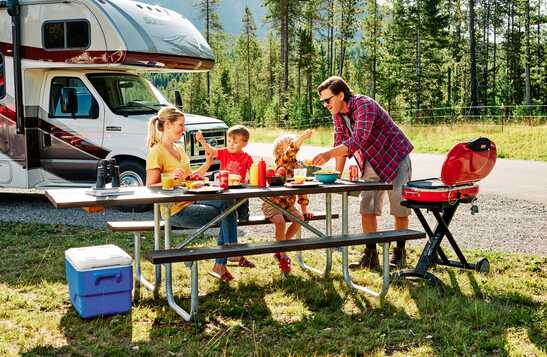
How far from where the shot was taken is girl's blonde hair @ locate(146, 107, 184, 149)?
20.0 feet

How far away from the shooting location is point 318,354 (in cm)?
453

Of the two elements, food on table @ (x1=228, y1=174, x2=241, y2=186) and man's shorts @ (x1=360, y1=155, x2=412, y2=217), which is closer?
food on table @ (x1=228, y1=174, x2=241, y2=186)

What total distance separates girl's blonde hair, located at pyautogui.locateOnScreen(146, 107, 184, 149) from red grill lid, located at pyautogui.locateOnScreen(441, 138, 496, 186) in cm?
232

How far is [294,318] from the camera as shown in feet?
17.4

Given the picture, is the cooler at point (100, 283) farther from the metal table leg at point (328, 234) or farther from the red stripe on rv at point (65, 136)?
the red stripe on rv at point (65, 136)

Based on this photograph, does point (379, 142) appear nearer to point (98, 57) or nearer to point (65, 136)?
point (98, 57)

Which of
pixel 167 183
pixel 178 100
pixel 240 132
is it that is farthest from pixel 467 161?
pixel 178 100

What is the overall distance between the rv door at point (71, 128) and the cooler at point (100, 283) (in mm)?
5488

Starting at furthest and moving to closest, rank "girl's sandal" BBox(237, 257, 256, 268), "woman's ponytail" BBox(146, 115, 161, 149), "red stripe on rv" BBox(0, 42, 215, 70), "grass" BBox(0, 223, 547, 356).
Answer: "red stripe on rv" BBox(0, 42, 215, 70)
"girl's sandal" BBox(237, 257, 256, 268)
"woman's ponytail" BBox(146, 115, 161, 149)
"grass" BBox(0, 223, 547, 356)

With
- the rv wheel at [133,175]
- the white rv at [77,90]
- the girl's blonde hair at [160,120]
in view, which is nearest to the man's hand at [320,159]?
the girl's blonde hair at [160,120]

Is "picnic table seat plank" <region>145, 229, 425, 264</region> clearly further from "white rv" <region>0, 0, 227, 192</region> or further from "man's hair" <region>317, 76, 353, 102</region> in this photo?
"white rv" <region>0, 0, 227, 192</region>

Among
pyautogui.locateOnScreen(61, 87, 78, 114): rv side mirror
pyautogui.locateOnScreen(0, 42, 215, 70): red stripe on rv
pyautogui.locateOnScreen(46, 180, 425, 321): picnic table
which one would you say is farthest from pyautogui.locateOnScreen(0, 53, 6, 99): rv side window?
pyautogui.locateOnScreen(46, 180, 425, 321): picnic table

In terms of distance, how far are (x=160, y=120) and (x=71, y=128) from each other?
502 cm

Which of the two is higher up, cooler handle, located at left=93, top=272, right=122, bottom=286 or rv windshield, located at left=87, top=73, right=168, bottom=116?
rv windshield, located at left=87, top=73, right=168, bottom=116
